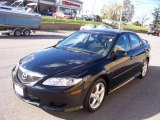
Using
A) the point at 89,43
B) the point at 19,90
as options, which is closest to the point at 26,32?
the point at 89,43

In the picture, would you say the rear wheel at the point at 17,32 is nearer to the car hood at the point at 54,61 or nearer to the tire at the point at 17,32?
the tire at the point at 17,32

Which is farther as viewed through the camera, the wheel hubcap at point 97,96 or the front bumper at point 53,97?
the wheel hubcap at point 97,96

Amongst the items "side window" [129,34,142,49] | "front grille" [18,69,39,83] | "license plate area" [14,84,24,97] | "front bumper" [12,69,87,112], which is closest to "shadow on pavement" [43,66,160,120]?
"front bumper" [12,69,87,112]

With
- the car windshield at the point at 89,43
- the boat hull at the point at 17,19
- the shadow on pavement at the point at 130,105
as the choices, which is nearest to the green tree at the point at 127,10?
the boat hull at the point at 17,19

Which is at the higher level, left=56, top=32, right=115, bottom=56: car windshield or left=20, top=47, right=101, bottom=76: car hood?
left=56, top=32, right=115, bottom=56: car windshield

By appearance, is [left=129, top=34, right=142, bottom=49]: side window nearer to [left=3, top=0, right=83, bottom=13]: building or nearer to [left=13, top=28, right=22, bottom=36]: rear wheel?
[left=13, top=28, right=22, bottom=36]: rear wheel

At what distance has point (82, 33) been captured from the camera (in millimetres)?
6242

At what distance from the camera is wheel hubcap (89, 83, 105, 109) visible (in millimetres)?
4676

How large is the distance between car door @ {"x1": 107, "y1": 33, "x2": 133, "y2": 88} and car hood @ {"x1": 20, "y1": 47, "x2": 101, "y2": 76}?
47cm

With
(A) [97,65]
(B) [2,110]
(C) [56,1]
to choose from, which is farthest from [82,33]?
(C) [56,1]

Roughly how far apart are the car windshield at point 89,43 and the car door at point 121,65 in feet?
0.70

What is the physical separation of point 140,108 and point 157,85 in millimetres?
2037

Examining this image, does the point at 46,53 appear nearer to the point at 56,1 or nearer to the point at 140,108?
the point at 140,108

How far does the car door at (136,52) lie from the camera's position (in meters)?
6.44
